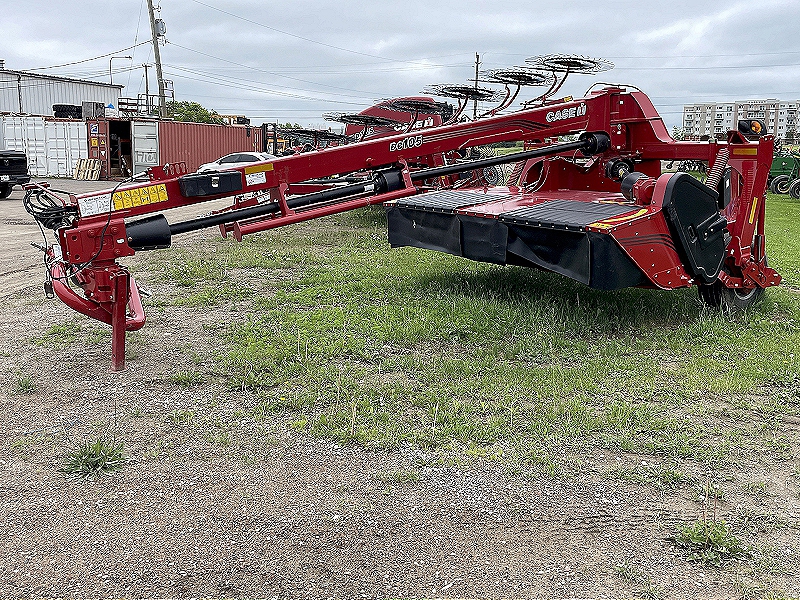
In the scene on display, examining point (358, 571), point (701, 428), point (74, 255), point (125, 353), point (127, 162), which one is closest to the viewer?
point (358, 571)

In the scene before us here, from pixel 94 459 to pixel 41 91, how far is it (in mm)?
49277

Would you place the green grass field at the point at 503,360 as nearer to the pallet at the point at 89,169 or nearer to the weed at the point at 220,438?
the weed at the point at 220,438

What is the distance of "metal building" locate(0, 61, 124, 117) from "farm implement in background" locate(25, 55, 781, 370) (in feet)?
138

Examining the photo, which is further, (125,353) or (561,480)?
(125,353)

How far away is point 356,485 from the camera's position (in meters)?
3.51

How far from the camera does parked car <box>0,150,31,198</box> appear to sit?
1759 centimetres

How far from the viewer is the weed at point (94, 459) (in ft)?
11.9

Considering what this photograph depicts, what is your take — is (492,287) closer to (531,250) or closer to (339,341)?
(531,250)

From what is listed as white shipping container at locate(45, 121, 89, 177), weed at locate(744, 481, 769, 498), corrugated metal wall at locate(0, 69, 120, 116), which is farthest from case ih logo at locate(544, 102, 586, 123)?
corrugated metal wall at locate(0, 69, 120, 116)

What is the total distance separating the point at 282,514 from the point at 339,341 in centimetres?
242

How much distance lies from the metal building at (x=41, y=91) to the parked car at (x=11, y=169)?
2806 cm

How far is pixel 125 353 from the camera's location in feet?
17.3

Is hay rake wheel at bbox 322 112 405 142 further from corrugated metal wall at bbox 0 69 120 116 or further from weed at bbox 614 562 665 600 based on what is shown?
corrugated metal wall at bbox 0 69 120 116

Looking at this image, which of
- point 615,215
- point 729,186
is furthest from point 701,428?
point 729,186
